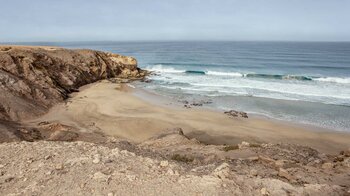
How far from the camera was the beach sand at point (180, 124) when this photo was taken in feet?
55.2

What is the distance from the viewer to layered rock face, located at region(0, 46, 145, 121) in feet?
63.7

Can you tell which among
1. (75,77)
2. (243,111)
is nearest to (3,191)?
(243,111)

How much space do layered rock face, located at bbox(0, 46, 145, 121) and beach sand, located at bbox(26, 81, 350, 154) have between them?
1147 millimetres

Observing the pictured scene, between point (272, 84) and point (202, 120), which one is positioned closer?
point (202, 120)

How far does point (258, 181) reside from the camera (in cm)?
671

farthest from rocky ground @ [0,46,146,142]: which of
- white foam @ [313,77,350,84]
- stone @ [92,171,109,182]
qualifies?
white foam @ [313,77,350,84]

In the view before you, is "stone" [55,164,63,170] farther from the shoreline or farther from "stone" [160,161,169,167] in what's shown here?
the shoreline

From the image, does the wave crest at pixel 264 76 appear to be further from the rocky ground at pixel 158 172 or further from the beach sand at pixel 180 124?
the rocky ground at pixel 158 172

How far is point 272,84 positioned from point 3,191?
3425 cm

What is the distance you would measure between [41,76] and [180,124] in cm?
1343

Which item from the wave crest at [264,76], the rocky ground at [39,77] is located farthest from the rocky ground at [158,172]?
the wave crest at [264,76]

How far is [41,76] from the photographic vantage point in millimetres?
25344

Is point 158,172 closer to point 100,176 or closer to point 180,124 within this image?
point 100,176

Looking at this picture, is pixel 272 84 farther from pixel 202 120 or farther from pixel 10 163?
pixel 10 163
